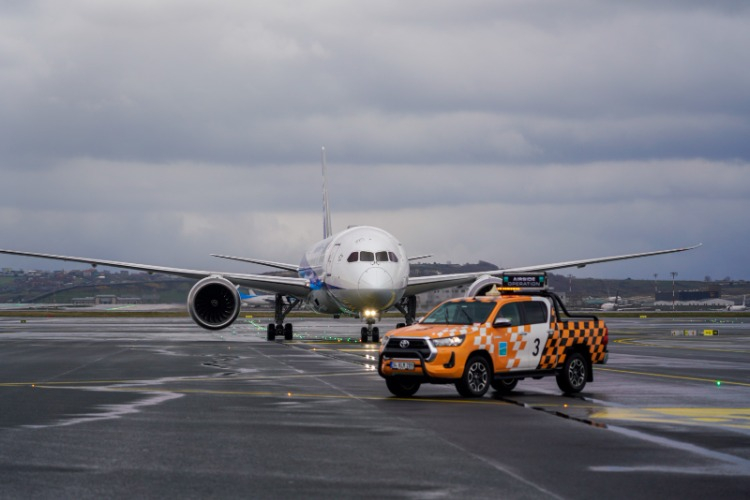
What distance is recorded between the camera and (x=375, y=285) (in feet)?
132

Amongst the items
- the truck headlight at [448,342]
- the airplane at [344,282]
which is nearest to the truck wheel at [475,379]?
the truck headlight at [448,342]

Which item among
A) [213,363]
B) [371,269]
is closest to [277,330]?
[371,269]

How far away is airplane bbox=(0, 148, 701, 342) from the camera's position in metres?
41.0

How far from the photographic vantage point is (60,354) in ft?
111

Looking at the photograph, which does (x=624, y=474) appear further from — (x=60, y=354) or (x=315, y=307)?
(x=315, y=307)

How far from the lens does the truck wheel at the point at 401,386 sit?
779 inches

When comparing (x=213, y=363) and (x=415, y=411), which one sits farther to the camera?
(x=213, y=363)

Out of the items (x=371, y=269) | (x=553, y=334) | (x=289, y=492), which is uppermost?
(x=371, y=269)

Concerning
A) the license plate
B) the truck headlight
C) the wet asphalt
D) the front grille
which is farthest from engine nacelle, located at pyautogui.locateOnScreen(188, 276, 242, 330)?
the truck headlight

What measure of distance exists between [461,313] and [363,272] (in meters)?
19.8

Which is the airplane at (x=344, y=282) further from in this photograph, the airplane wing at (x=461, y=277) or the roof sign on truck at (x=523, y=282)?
the roof sign on truck at (x=523, y=282)

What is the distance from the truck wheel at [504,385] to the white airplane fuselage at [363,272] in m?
19.1

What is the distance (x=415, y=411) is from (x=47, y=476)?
763 cm

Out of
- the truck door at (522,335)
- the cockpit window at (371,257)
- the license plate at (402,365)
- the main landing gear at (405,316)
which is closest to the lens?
the license plate at (402,365)
